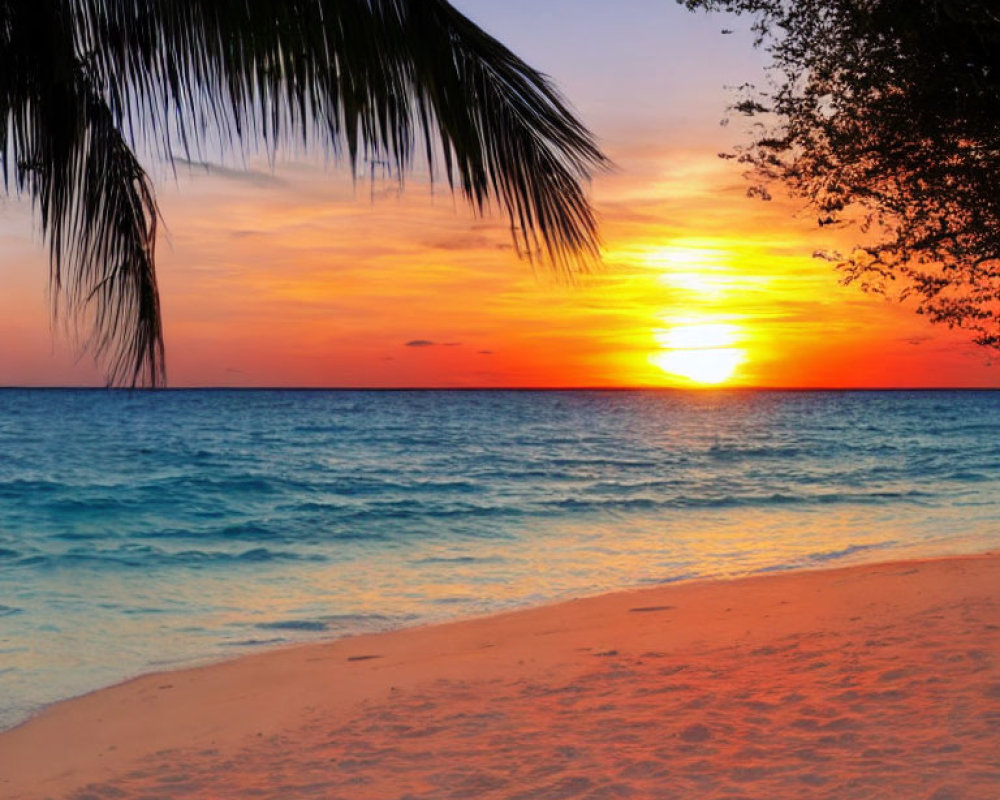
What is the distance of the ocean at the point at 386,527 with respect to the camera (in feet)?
38.1

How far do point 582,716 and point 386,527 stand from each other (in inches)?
627

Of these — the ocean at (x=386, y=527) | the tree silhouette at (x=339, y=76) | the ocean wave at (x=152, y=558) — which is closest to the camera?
the tree silhouette at (x=339, y=76)

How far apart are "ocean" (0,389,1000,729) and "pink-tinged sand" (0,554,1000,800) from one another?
175 cm

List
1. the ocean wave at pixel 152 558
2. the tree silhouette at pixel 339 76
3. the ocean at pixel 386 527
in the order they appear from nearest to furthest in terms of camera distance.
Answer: the tree silhouette at pixel 339 76
the ocean at pixel 386 527
the ocean wave at pixel 152 558

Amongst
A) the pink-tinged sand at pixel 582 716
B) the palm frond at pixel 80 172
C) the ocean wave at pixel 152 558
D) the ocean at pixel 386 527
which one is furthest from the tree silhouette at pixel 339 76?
the ocean wave at pixel 152 558

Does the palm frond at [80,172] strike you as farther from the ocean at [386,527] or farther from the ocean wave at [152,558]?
the ocean wave at [152,558]

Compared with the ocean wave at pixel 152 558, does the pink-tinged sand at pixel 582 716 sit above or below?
above

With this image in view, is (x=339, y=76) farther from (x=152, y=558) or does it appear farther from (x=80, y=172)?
(x=152, y=558)

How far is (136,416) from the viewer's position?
77750 millimetres

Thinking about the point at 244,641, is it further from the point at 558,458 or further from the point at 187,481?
the point at 558,458

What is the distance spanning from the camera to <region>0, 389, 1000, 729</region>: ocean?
11609 mm

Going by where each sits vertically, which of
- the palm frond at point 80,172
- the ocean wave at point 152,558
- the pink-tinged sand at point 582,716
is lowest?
the ocean wave at point 152,558

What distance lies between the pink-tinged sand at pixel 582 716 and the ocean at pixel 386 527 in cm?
175

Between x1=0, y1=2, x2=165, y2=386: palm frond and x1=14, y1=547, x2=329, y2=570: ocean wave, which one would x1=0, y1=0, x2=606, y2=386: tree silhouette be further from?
x1=14, y1=547, x2=329, y2=570: ocean wave
